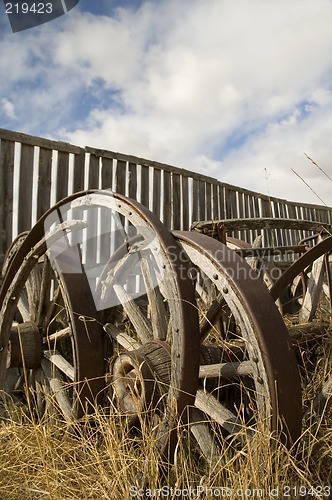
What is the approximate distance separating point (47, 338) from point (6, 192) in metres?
2.05

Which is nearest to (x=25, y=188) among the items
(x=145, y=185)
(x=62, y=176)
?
(x=62, y=176)

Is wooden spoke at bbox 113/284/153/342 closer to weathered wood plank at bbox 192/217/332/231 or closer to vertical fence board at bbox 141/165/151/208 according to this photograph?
weathered wood plank at bbox 192/217/332/231

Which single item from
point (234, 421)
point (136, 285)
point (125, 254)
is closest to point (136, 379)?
point (234, 421)

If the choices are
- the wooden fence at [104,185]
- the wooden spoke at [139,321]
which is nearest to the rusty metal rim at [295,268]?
the wooden spoke at [139,321]

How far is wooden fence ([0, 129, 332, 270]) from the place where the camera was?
171 inches

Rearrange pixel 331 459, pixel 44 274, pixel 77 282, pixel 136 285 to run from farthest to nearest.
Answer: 1. pixel 136 285
2. pixel 44 274
3. pixel 77 282
4. pixel 331 459

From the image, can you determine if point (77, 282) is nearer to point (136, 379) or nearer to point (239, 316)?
point (136, 379)

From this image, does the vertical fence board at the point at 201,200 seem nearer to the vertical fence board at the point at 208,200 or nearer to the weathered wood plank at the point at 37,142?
the vertical fence board at the point at 208,200

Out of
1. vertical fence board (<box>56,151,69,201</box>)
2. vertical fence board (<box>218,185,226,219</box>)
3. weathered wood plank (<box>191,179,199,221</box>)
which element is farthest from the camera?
vertical fence board (<box>218,185,226,219</box>)

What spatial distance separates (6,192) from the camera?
4316 mm

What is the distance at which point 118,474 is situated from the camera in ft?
5.76

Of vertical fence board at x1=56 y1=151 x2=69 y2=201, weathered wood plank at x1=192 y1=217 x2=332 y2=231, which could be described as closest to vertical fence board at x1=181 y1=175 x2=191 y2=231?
vertical fence board at x1=56 y1=151 x2=69 y2=201

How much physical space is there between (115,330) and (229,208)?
14.9 feet

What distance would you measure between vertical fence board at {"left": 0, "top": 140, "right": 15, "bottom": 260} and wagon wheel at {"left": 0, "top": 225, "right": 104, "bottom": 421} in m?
0.67
